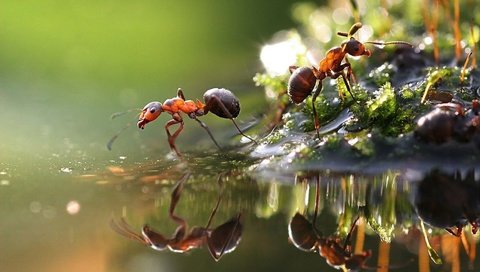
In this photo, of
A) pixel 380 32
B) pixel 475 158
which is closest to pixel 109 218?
pixel 475 158

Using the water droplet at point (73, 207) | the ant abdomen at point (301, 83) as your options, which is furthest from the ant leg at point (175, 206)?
the ant abdomen at point (301, 83)

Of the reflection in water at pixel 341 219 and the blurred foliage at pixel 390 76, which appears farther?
the blurred foliage at pixel 390 76

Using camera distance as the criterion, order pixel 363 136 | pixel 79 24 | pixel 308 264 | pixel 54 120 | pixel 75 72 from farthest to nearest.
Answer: pixel 79 24 → pixel 75 72 → pixel 54 120 → pixel 363 136 → pixel 308 264

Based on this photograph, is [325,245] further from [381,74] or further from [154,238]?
[381,74]

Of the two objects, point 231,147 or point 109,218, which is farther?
point 231,147

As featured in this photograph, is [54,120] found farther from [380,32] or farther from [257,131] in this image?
[380,32]

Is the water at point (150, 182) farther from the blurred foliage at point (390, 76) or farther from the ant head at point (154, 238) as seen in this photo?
the blurred foliage at point (390, 76)
